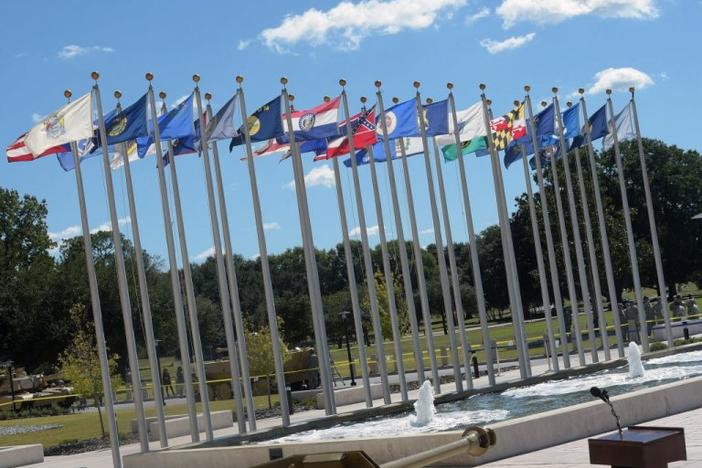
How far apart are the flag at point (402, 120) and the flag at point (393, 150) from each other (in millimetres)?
1631

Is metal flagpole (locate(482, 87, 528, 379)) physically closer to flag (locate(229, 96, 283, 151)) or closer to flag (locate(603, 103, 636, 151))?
flag (locate(603, 103, 636, 151))

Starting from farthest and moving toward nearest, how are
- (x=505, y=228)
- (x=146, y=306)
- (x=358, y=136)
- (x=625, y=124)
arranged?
(x=625, y=124)
(x=505, y=228)
(x=358, y=136)
(x=146, y=306)

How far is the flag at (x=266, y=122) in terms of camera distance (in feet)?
83.3

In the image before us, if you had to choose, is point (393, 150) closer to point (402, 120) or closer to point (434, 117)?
point (434, 117)

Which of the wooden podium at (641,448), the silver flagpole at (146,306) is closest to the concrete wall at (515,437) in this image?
the silver flagpole at (146,306)

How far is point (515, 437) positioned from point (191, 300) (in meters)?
8.71

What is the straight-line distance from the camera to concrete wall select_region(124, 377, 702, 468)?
55.1 ft

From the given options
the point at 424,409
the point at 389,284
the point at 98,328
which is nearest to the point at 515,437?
the point at 424,409

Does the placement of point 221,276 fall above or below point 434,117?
below

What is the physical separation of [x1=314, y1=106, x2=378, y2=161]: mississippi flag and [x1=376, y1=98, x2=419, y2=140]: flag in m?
0.29

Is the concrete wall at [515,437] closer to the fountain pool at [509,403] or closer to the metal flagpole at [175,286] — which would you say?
the fountain pool at [509,403]

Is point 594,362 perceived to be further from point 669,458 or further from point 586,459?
point 669,458

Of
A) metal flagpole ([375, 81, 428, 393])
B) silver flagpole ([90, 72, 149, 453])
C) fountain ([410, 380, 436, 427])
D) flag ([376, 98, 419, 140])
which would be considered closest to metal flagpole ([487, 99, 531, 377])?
metal flagpole ([375, 81, 428, 393])

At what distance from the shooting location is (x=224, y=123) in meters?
24.7
